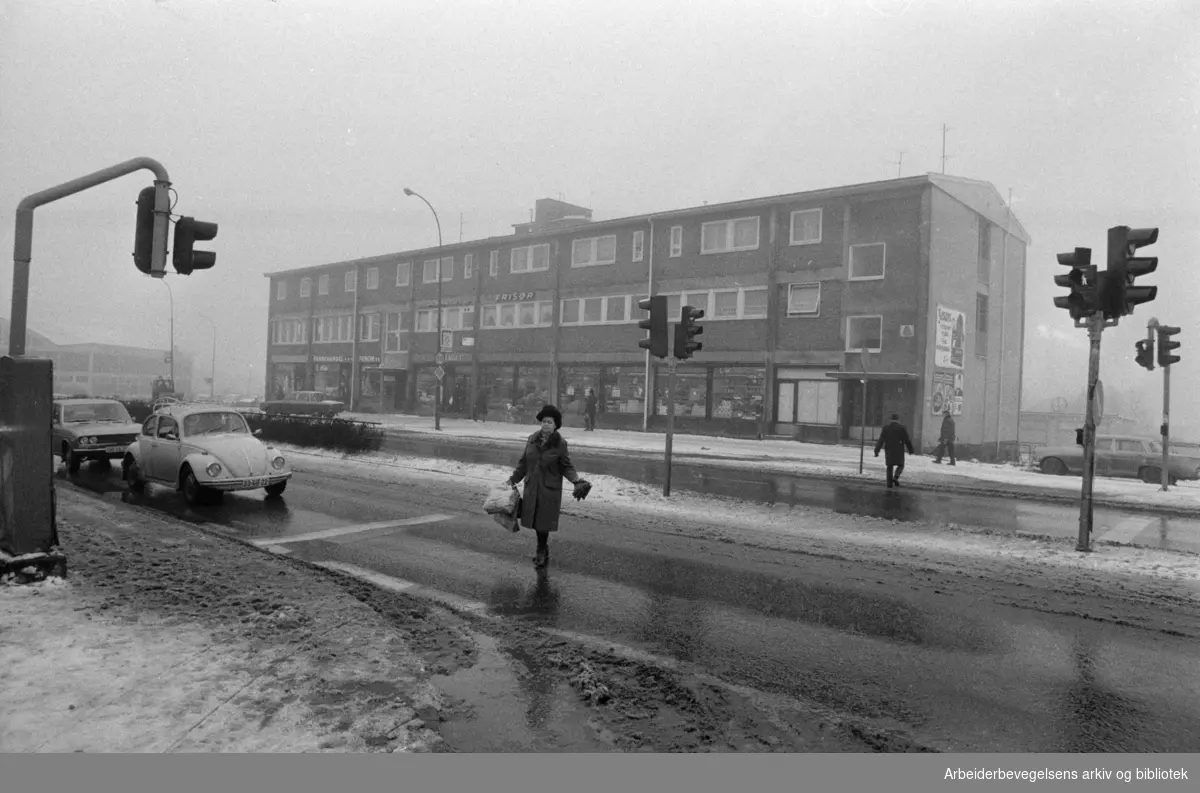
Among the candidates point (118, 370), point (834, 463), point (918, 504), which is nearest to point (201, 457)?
point (918, 504)

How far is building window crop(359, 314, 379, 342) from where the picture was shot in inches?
1929

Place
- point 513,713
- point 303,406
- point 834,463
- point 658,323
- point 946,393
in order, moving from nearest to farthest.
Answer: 1. point 513,713
2. point 658,323
3. point 834,463
4. point 946,393
5. point 303,406

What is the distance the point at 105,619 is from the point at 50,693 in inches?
57.6

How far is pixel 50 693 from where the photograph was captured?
4059 millimetres

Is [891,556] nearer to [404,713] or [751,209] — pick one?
[404,713]

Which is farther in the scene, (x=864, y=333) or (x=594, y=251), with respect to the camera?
(x=594, y=251)

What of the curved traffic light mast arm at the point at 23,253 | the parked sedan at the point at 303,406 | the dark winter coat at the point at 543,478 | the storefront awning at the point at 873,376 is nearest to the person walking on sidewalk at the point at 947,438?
the storefront awning at the point at 873,376

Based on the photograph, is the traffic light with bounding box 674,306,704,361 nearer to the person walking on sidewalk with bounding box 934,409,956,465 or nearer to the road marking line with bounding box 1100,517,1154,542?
the road marking line with bounding box 1100,517,1154,542

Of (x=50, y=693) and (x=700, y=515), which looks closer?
(x=50, y=693)

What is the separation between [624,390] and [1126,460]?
19517 millimetres

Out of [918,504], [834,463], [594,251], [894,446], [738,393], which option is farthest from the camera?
[594,251]

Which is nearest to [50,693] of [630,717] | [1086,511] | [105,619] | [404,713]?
[105,619]

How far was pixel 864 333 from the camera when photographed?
94.3 feet

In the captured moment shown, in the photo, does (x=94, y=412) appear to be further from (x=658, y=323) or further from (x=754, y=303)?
(x=754, y=303)
